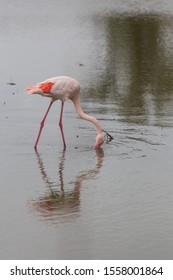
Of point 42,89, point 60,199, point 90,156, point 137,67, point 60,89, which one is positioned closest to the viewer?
point 60,199

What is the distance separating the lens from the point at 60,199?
10.8 m

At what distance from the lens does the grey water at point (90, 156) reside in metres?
9.24

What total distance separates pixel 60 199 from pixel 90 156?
2.30 m

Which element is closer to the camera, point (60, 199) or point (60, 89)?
point (60, 199)

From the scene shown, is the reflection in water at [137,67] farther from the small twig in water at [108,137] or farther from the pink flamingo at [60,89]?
the pink flamingo at [60,89]

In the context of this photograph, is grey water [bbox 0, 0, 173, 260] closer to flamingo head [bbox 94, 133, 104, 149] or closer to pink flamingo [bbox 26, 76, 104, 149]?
flamingo head [bbox 94, 133, 104, 149]

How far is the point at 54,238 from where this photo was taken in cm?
920

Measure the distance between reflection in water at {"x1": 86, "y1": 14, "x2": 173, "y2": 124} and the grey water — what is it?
3 centimetres

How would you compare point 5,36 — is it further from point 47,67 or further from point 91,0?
point 91,0

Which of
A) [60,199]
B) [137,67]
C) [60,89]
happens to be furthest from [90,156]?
[137,67]

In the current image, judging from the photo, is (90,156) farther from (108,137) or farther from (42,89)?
(42,89)

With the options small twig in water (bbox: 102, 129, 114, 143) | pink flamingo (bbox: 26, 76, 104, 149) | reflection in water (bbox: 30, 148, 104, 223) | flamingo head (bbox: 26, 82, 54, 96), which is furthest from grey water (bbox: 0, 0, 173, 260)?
flamingo head (bbox: 26, 82, 54, 96)

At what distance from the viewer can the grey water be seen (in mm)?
9242
